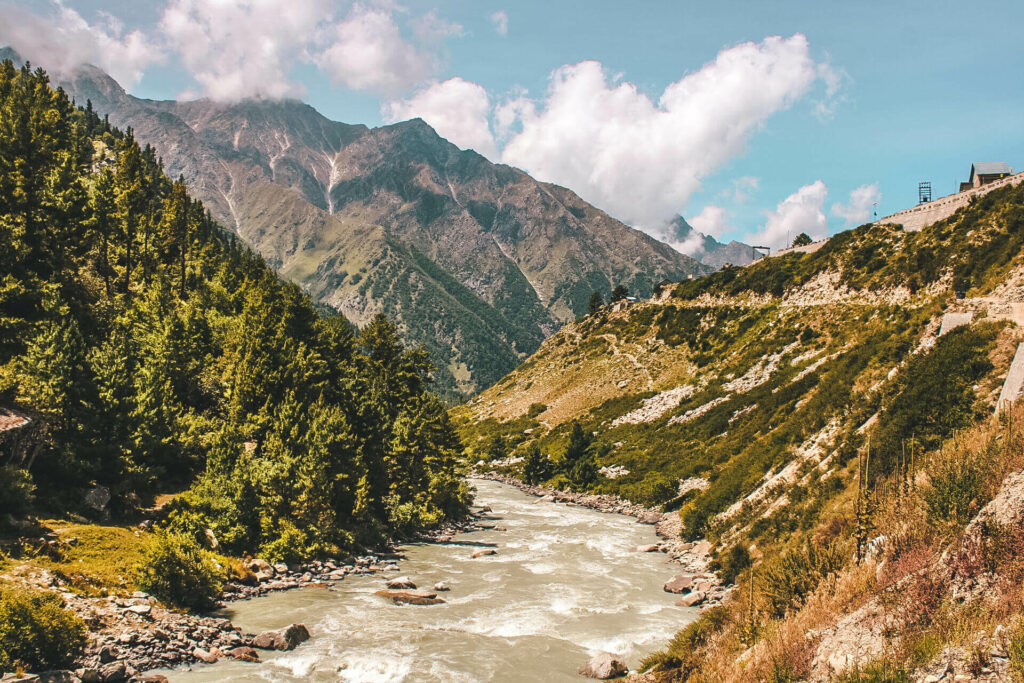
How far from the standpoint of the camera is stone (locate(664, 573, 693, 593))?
113 ft

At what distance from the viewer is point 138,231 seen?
232ft

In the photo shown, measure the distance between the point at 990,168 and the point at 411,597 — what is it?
109860 mm

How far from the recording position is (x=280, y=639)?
24172mm

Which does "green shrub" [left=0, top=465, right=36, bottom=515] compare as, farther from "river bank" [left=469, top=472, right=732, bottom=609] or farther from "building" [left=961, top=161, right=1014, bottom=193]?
"building" [left=961, top=161, right=1014, bottom=193]

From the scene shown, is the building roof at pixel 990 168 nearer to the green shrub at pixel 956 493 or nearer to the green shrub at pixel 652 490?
the green shrub at pixel 652 490

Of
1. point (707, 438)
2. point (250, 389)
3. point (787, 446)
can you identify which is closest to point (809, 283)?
point (707, 438)

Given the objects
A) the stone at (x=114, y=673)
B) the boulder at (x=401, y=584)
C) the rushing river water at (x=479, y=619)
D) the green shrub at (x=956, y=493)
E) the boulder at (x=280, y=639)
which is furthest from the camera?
the boulder at (x=401, y=584)

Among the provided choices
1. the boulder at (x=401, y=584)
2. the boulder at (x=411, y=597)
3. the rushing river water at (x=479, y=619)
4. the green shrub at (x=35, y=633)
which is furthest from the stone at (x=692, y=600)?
the green shrub at (x=35, y=633)

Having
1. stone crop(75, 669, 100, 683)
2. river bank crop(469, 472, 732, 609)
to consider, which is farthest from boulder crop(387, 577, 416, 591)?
stone crop(75, 669, 100, 683)

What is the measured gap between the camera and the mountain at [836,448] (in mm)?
12062

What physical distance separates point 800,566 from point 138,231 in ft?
255

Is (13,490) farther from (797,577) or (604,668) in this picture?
(797,577)

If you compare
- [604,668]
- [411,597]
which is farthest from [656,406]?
[604,668]

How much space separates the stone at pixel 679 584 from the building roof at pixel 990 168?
93.0m
